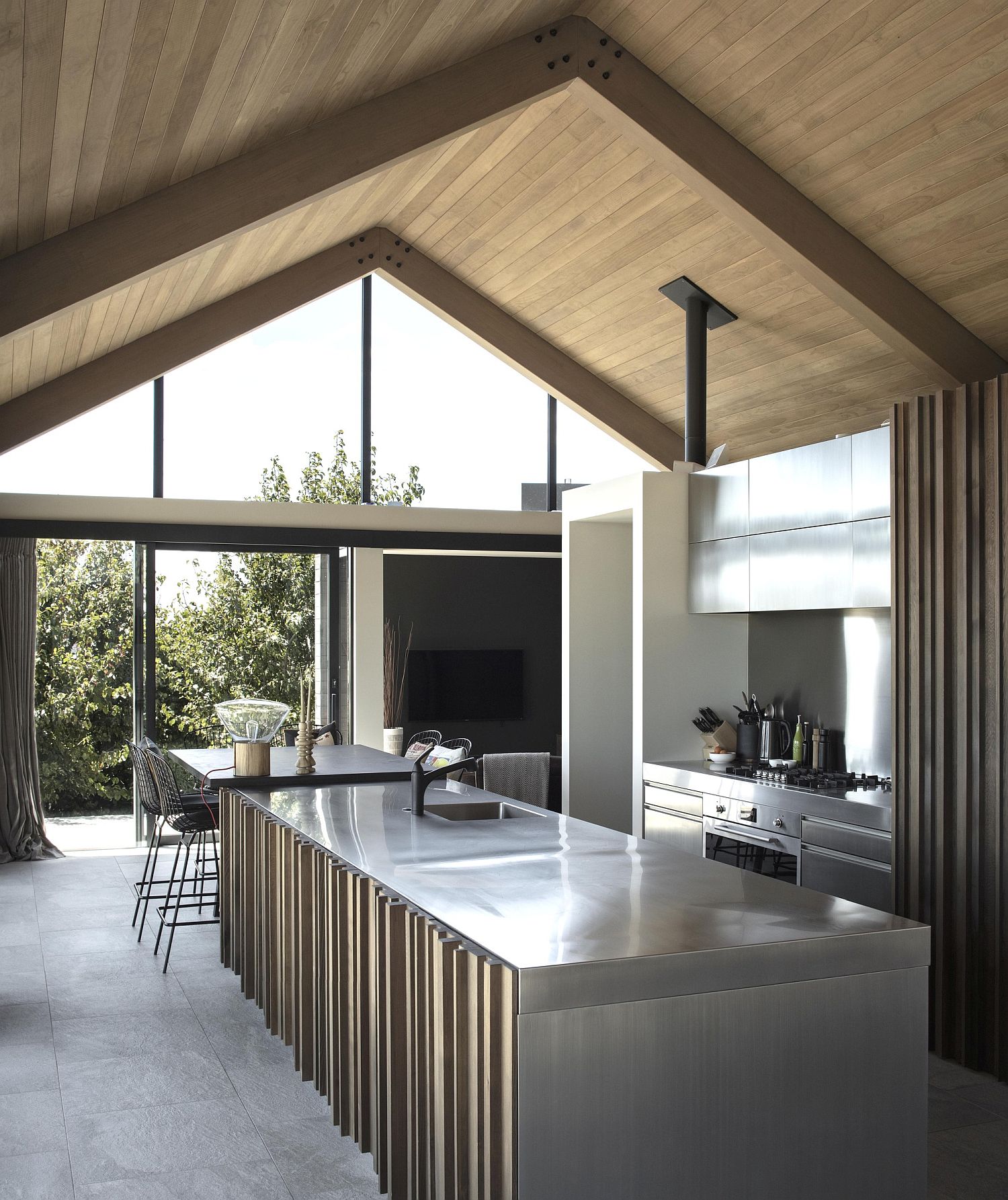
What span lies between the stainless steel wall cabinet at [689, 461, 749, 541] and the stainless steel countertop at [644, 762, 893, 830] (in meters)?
1.24

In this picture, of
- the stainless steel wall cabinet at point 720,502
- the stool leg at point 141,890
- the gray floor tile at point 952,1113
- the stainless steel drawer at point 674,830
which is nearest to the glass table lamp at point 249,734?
the stool leg at point 141,890

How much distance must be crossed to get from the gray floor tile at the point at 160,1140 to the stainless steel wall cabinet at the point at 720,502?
11.8 ft

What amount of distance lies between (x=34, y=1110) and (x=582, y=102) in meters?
4.80

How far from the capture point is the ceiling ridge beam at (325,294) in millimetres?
7312

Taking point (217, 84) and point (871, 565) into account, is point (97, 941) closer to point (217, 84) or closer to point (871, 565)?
point (217, 84)

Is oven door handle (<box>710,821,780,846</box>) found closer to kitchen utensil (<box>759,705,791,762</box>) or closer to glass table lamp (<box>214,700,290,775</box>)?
kitchen utensil (<box>759,705,791,762</box>)

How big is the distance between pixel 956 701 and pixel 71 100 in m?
3.64

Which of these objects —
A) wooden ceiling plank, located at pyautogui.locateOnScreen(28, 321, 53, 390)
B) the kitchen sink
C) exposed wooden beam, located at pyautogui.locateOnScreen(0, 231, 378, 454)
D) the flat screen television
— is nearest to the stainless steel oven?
the kitchen sink

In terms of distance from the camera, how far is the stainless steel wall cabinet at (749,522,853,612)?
4867 millimetres

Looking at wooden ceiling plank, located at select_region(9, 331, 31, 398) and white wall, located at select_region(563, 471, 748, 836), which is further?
white wall, located at select_region(563, 471, 748, 836)

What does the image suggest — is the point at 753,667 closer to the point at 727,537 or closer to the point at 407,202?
the point at 727,537

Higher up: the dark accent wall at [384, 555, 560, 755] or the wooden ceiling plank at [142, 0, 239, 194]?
the wooden ceiling plank at [142, 0, 239, 194]

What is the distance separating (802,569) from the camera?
517cm

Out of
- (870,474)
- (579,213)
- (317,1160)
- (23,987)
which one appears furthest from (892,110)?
(23,987)
